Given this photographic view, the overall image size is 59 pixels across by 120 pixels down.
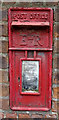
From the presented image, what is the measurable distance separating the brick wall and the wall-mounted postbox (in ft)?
0.15

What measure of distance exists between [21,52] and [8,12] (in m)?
0.32

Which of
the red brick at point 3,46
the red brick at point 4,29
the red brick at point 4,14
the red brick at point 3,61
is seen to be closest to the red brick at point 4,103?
the red brick at point 3,61

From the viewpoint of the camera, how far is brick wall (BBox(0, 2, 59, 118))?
946 millimetres

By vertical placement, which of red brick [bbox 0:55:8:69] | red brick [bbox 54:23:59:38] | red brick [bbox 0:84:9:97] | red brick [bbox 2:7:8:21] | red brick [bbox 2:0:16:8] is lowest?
red brick [bbox 0:84:9:97]

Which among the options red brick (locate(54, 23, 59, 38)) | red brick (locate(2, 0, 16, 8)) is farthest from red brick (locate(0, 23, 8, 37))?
red brick (locate(54, 23, 59, 38))

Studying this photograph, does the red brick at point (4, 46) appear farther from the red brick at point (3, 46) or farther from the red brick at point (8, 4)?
the red brick at point (8, 4)

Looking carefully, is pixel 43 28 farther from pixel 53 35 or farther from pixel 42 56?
pixel 42 56

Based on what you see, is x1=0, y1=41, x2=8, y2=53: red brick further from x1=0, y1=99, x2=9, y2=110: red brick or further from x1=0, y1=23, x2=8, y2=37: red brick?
x1=0, y1=99, x2=9, y2=110: red brick

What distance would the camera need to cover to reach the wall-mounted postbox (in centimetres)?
92

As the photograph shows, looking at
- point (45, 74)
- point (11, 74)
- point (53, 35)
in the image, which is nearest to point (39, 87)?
point (45, 74)

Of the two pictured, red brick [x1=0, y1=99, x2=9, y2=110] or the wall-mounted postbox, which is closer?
the wall-mounted postbox

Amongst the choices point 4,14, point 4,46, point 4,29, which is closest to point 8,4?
point 4,14

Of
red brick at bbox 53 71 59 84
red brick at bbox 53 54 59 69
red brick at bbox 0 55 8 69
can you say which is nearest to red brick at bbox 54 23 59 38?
red brick at bbox 53 54 59 69

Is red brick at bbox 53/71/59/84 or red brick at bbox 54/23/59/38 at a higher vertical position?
red brick at bbox 54/23/59/38
